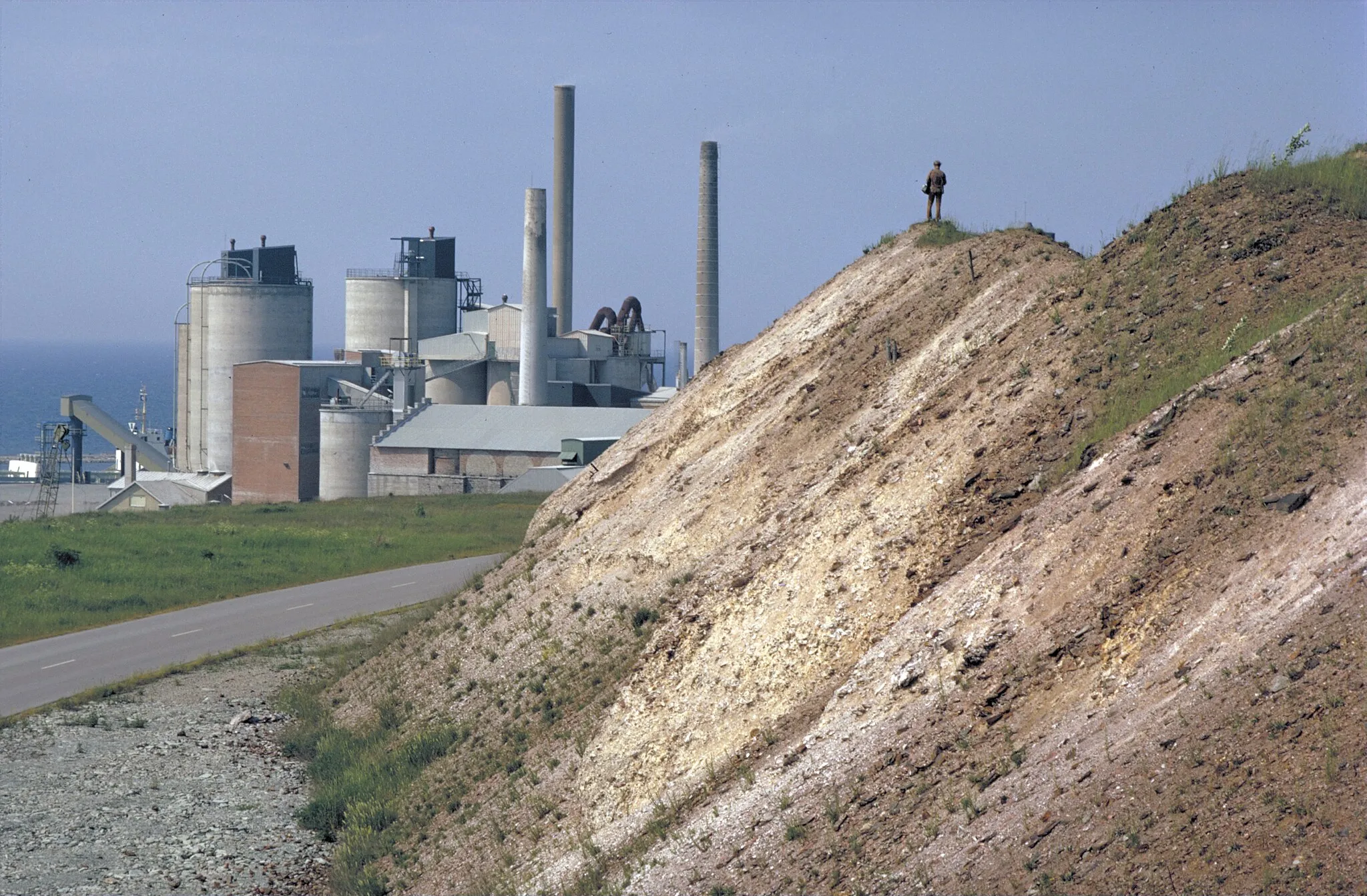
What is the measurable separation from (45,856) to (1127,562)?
13.7 m

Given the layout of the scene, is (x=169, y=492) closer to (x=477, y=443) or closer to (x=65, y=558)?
(x=477, y=443)

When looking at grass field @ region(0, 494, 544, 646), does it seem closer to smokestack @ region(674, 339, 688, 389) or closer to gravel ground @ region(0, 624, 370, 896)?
gravel ground @ region(0, 624, 370, 896)

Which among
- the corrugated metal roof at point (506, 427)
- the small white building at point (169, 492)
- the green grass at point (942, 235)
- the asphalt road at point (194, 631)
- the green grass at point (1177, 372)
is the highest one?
the green grass at point (942, 235)

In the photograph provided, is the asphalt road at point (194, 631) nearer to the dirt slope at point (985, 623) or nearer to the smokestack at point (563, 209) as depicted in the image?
the dirt slope at point (985, 623)

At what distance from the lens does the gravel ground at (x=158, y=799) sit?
17.0m

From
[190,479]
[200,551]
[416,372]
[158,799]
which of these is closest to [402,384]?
[416,372]

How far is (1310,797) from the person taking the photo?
9.20 m

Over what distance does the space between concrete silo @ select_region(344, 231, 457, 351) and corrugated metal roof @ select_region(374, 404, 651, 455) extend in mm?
15225

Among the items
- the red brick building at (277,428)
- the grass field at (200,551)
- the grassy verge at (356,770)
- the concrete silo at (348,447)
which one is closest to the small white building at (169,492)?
the red brick building at (277,428)

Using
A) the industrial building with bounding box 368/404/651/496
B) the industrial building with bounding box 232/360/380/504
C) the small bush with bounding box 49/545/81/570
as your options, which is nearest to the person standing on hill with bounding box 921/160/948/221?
the small bush with bounding box 49/545/81/570

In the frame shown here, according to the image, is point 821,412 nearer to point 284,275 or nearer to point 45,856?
point 45,856

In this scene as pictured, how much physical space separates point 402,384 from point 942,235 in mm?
53406

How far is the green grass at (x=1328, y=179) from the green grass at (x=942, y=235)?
25.3 ft

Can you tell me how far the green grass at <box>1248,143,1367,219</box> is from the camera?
17734mm
